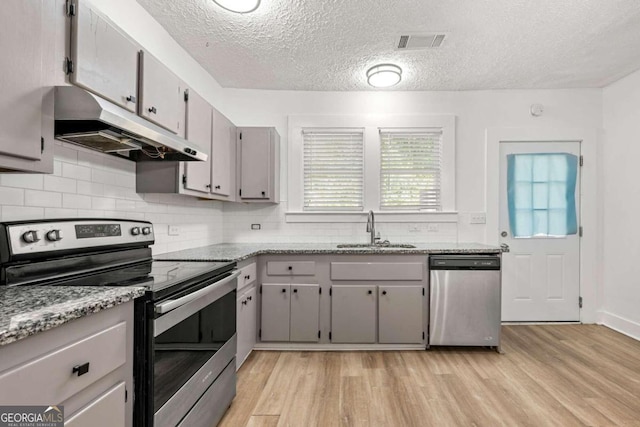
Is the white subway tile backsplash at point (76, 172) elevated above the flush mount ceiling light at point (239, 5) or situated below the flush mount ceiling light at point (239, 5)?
below

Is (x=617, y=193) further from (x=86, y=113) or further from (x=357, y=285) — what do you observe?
(x=86, y=113)

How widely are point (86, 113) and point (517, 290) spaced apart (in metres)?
4.19

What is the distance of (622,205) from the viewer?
354cm

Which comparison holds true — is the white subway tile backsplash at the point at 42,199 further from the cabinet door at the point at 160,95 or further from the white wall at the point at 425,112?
the white wall at the point at 425,112

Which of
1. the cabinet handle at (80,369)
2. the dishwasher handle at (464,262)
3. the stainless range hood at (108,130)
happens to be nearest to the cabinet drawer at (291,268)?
the dishwasher handle at (464,262)

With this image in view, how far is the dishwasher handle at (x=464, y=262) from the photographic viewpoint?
2.98 metres

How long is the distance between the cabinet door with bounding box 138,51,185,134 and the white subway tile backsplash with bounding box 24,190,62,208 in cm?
61

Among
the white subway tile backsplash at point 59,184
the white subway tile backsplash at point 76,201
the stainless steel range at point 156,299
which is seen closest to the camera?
the stainless steel range at point 156,299

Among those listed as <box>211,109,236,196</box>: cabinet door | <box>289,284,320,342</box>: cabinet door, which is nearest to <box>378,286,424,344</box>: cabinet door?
<box>289,284,320,342</box>: cabinet door

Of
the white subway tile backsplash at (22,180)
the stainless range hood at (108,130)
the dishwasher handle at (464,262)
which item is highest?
the stainless range hood at (108,130)

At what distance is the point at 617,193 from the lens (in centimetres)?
360

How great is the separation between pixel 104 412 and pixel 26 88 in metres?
1.10

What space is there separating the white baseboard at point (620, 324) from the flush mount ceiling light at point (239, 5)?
14.6 feet

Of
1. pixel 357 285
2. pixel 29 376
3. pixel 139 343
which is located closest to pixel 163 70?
pixel 139 343
